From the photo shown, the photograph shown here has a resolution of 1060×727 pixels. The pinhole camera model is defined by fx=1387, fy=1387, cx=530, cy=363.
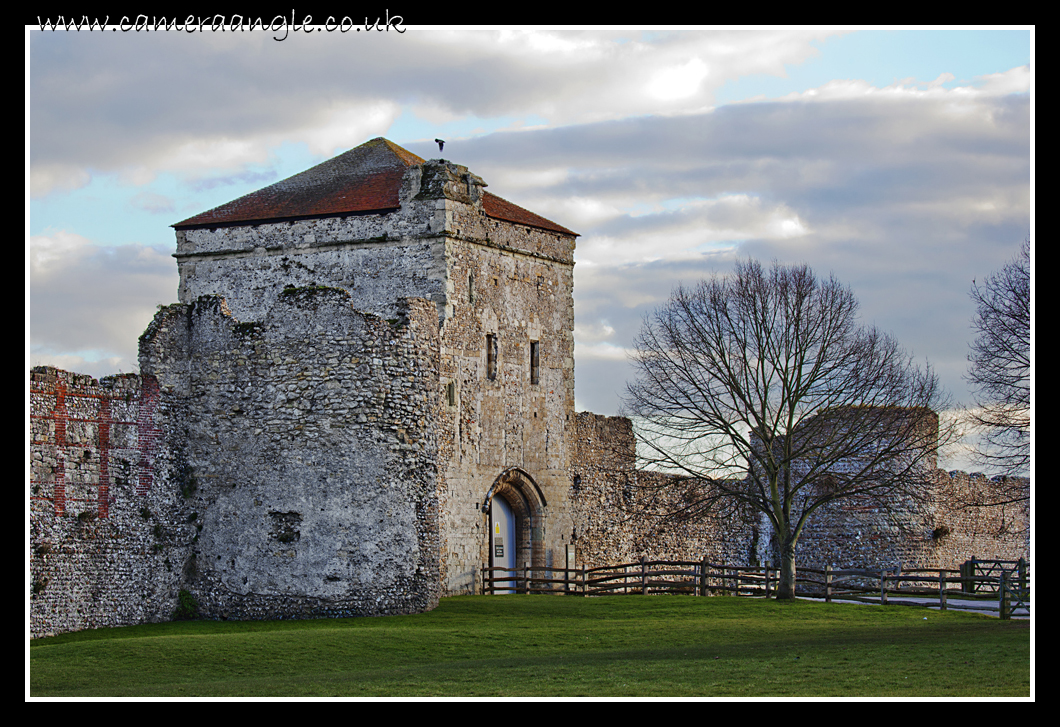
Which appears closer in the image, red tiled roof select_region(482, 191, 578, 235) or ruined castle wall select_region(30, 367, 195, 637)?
ruined castle wall select_region(30, 367, 195, 637)

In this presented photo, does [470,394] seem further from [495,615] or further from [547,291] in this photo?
[495,615]

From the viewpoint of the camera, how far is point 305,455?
27.6m

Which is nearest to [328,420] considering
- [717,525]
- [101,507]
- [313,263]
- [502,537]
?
[101,507]

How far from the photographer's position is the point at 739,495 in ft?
106

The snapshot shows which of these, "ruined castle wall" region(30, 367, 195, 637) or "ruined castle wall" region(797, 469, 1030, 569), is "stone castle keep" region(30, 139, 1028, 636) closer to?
"ruined castle wall" region(30, 367, 195, 637)

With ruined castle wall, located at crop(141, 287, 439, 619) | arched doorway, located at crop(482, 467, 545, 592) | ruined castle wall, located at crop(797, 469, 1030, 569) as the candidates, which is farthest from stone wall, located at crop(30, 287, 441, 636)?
ruined castle wall, located at crop(797, 469, 1030, 569)

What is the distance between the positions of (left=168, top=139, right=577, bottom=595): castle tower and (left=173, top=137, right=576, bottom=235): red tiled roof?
0.16 feet

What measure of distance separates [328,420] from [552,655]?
26.3 feet

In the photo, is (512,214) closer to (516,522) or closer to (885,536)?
(516,522)

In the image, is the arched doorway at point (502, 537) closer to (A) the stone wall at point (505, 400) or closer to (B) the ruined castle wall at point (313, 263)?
(A) the stone wall at point (505, 400)

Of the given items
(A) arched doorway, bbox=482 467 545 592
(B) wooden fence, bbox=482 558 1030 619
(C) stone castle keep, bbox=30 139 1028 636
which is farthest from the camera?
A: (A) arched doorway, bbox=482 467 545 592

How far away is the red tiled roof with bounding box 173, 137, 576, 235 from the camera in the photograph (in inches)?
1323

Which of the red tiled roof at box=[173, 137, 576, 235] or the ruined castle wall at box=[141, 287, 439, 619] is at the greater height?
the red tiled roof at box=[173, 137, 576, 235]

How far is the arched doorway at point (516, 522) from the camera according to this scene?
34594mm
